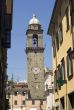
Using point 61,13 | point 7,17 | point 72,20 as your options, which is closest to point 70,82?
point 72,20

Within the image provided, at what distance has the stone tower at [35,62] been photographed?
118 m

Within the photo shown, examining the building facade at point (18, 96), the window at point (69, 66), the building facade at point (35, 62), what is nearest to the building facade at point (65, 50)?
the window at point (69, 66)

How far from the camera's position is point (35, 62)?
397ft

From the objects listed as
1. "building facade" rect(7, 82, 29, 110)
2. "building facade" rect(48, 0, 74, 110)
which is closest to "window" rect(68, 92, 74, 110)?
"building facade" rect(48, 0, 74, 110)

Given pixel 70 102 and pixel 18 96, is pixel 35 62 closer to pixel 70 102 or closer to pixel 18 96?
pixel 18 96

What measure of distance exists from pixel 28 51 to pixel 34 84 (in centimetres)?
876

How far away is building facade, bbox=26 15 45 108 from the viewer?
117562mm

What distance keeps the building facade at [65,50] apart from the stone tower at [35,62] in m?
87.2

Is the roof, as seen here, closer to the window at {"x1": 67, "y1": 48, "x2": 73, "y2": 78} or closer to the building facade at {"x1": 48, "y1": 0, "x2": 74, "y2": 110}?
the building facade at {"x1": 48, "y1": 0, "x2": 74, "y2": 110}

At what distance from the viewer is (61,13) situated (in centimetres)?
2677

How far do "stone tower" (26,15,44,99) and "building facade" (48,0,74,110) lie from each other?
87.2 metres

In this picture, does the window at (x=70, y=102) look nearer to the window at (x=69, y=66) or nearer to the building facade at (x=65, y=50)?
the building facade at (x=65, y=50)

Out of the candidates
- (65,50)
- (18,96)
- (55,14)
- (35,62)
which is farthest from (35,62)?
(65,50)

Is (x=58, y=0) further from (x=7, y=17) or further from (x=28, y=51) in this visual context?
(x=28, y=51)
